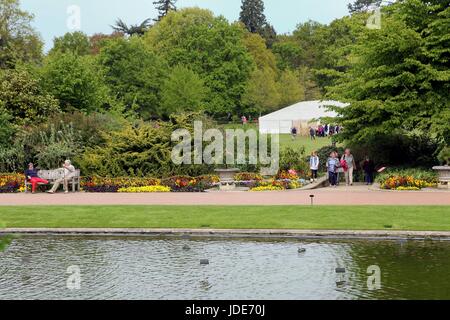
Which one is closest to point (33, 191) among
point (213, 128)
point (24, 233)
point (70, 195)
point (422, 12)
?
point (70, 195)

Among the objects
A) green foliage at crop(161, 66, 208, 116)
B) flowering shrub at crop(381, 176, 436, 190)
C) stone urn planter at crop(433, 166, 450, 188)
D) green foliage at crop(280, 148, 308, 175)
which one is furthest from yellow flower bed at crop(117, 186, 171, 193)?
green foliage at crop(161, 66, 208, 116)

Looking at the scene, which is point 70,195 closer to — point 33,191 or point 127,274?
point 33,191

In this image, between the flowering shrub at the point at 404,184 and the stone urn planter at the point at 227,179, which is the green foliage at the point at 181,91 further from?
the flowering shrub at the point at 404,184

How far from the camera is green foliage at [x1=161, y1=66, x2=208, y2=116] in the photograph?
69562 mm

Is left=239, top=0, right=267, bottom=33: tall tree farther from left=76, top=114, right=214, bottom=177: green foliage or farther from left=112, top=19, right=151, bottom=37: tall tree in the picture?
left=76, top=114, right=214, bottom=177: green foliage

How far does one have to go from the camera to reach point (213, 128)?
3172 centimetres

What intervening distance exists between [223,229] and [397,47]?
15.8 meters

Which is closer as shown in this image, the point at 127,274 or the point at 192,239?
the point at 127,274

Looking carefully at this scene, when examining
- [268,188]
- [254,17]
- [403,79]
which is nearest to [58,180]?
[268,188]

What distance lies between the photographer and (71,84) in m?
43.3

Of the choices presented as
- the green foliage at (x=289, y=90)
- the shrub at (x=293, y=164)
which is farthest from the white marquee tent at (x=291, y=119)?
the shrub at (x=293, y=164)

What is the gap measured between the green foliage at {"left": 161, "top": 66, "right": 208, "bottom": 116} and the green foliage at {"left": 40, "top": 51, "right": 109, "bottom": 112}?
23.5m
